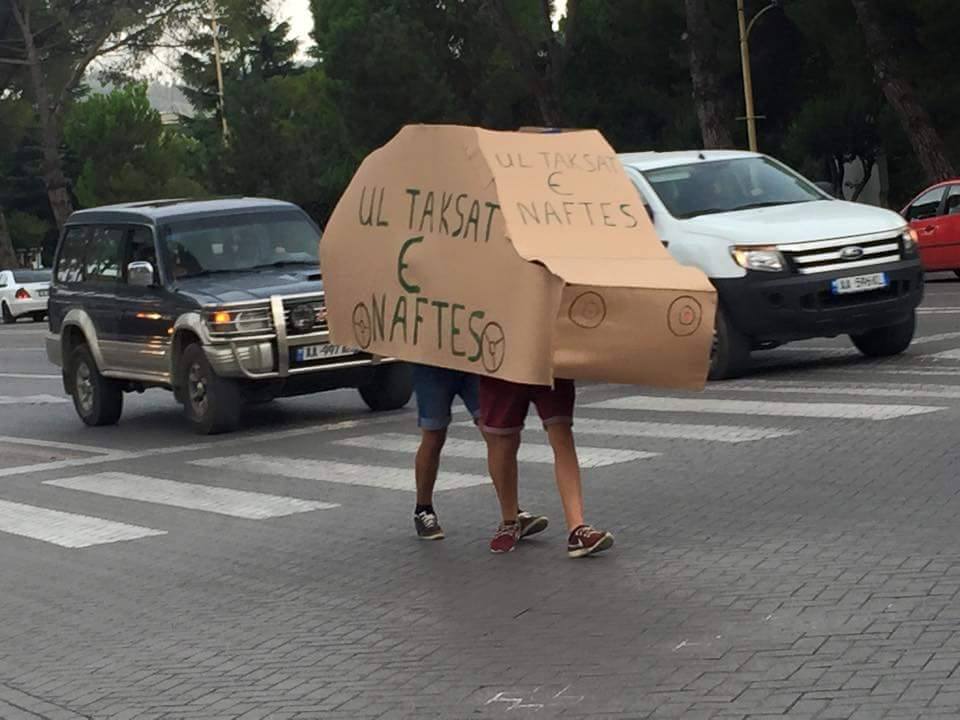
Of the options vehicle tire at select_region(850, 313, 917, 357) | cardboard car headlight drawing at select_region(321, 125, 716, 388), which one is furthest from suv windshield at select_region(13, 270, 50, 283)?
cardboard car headlight drawing at select_region(321, 125, 716, 388)

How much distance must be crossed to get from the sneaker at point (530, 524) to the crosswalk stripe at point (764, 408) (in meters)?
3.85

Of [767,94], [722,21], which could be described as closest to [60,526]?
[722,21]

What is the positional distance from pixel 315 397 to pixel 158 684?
11291 millimetres

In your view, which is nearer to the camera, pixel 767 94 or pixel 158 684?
pixel 158 684

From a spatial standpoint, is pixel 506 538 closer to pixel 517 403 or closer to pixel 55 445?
pixel 517 403

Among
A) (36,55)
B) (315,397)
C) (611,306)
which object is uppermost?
(36,55)

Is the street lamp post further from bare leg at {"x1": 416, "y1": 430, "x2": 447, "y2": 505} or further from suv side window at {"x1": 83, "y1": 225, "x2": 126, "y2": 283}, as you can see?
bare leg at {"x1": 416, "y1": 430, "x2": 447, "y2": 505}

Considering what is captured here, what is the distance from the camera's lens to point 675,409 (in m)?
14.0

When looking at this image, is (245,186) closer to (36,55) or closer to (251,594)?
(36,55)

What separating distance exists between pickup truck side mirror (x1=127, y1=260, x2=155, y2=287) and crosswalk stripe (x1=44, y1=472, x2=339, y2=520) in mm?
2626

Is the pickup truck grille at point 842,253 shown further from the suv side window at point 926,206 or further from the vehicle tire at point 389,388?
the suv side window at point 926,206

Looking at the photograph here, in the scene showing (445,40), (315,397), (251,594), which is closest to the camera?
(251,594)

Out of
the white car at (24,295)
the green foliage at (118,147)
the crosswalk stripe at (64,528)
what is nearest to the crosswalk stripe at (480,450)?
the crosswalk stripe at (64,528)

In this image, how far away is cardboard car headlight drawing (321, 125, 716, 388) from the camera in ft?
25.8
